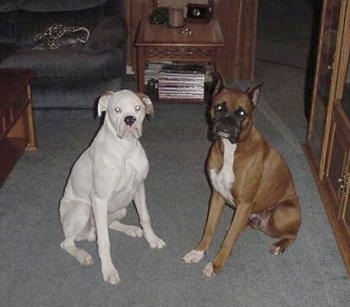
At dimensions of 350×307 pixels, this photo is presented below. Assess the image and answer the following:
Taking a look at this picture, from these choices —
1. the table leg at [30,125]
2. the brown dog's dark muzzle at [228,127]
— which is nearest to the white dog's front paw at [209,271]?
the brown dog's dark muzzle at [228,127]

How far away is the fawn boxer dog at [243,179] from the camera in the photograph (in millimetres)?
2119

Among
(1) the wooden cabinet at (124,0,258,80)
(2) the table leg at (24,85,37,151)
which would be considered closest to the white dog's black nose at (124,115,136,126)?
(2) the table leg at (24,85,37,151)

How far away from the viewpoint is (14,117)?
297 cm

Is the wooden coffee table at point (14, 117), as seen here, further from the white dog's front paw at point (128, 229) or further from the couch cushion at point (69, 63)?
the white dog's front paw at point (128, 229)

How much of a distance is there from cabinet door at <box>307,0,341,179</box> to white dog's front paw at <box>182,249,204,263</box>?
958 millimetres

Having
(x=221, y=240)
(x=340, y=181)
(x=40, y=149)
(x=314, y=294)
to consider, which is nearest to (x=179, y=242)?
(x=221, y=240)

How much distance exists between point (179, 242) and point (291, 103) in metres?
2.02

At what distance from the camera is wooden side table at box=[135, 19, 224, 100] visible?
373cm

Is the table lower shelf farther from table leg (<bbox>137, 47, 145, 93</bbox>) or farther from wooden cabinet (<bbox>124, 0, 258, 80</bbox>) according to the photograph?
wooden cabinet (<bbox>124, 0, 258, 80</bbox>)

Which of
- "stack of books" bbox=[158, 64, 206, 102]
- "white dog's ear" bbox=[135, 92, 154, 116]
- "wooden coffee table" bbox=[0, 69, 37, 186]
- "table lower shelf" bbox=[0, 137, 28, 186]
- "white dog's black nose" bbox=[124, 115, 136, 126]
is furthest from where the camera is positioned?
"stack of books" bbox=[158, 64, 206, 102]

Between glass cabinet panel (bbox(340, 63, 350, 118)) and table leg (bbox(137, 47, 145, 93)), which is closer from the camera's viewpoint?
glass cabinet panel (bbox(340, 63, 350, 118))

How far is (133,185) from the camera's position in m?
2.28

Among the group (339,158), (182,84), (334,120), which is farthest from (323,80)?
(182,84)

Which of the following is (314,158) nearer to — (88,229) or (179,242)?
(179,242)
